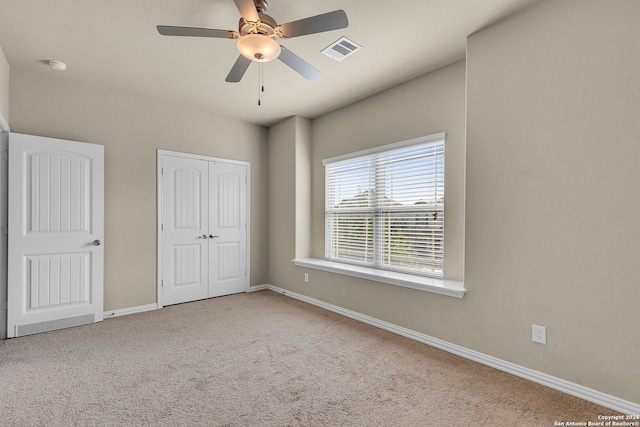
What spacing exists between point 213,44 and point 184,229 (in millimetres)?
2526

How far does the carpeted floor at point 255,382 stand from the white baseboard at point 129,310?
1.03 ft

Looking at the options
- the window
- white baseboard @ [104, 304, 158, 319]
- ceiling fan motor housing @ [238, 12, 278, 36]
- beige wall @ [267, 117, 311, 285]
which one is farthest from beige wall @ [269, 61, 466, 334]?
ceiling fan motor housing @ [238, 12, 278, 36]

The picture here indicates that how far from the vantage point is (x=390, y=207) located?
3693 mm

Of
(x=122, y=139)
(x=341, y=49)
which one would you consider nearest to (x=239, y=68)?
(x=341, y=49)

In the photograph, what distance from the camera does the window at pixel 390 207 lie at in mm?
3250

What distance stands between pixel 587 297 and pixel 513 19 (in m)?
2.09

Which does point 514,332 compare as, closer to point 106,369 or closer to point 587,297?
point 587,297

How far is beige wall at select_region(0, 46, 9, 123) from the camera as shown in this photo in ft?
9.61

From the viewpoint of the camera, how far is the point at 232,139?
15.8ft

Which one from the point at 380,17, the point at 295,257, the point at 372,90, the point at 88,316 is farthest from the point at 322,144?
the point at 88,316

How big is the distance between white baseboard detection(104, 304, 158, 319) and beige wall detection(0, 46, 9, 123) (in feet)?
7.63

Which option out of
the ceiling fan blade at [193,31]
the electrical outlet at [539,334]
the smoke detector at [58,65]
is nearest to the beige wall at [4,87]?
the smoke detector at [58,65]

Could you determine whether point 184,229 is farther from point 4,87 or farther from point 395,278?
point 395,278

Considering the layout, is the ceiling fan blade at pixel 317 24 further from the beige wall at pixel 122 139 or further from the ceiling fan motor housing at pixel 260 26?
the beige wall at pixel 122 139
